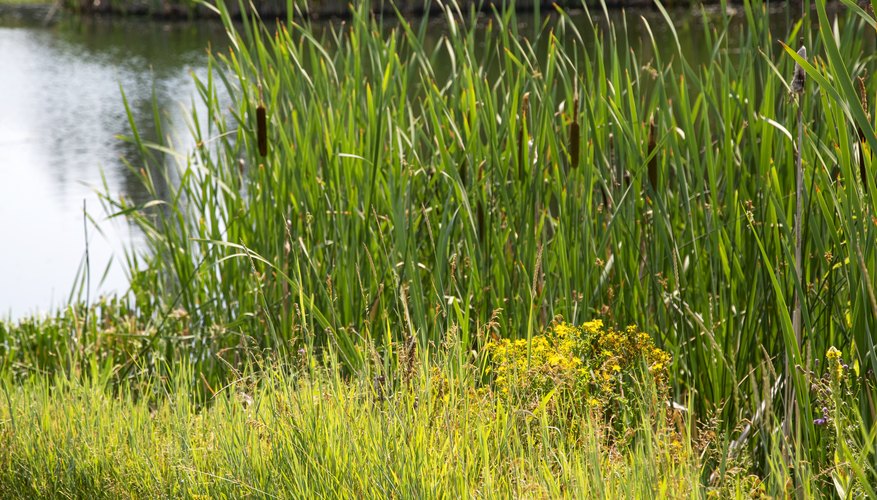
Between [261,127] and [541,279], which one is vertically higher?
[261,127]

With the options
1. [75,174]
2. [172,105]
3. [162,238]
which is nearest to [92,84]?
[172,105]

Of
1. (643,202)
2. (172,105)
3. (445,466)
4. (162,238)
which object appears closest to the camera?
(445,466)

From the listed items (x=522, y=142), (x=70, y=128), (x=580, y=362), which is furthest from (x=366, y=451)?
(x=70, y=128)

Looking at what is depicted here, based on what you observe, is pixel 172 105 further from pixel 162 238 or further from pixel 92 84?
pixel 162 238

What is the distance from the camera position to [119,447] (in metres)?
1.88

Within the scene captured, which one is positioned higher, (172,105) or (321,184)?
(321,184)

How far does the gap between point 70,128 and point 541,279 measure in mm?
8461

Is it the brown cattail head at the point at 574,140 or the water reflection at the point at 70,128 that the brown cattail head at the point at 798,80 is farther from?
the water reflection at the point at 70,128

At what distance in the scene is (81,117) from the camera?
10.3 metres

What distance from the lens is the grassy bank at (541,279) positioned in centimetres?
151

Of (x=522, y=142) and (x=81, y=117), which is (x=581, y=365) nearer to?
(x=522, y=142)

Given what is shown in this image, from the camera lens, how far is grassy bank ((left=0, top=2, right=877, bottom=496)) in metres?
1.51

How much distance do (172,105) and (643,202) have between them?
8995 millimetres

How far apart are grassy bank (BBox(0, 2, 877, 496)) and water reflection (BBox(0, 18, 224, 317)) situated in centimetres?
46
